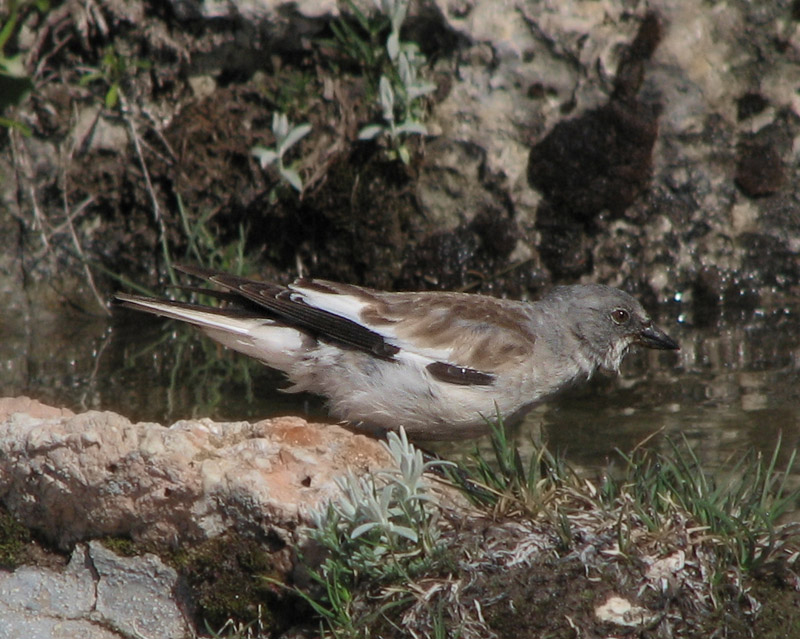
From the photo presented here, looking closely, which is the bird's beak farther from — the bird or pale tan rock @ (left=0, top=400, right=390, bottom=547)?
pale tan rock @ (left=0, top=400, right=390, bottom=547)

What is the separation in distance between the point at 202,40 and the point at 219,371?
274 cm

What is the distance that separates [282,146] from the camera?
24.9 ft

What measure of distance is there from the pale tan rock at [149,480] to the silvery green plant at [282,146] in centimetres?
388

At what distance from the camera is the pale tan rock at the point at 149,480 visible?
3703 mm

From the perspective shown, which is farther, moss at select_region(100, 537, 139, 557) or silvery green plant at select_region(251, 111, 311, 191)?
silvery green plant at select_region(251, 111, 311, 191)

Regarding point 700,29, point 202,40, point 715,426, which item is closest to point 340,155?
point 202,40

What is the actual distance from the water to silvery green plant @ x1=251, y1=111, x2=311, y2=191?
4.47 ft

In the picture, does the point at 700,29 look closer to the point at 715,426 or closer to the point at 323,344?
the point at 715,426

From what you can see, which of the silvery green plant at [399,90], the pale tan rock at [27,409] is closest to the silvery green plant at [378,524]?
the pale tan rock at [27,409]

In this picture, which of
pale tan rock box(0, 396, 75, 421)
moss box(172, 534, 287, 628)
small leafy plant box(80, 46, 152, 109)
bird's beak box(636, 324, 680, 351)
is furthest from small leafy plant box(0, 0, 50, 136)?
moss box(172, 534, 287, 628)

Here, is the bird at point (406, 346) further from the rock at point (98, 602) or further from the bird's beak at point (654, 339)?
the rock at point (98, 602)

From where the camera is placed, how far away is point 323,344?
5262 mm

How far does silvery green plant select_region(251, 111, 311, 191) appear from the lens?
298 inches

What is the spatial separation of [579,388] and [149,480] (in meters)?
3.40
